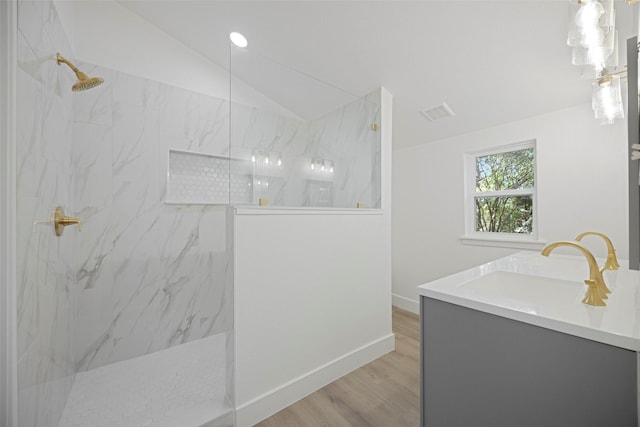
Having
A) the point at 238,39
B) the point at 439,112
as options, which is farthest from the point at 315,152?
the point at 439,112

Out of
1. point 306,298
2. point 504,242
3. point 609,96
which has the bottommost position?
point 306,298

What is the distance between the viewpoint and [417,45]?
5.89 feet

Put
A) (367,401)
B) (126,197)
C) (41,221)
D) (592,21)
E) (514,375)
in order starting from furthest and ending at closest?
(126,197)
(367,401)
(41,221)
(592,21)
(514,375)

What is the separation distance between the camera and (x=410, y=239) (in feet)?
10.4

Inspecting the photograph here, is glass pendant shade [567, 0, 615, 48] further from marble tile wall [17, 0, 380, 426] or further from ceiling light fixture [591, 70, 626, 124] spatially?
marble tile wall [17, 0, 380, 426]

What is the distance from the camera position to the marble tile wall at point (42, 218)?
957 mm

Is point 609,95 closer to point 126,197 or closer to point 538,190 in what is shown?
point 538,190

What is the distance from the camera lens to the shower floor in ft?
4.60

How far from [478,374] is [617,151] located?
82.3 inches

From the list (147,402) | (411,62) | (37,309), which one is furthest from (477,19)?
(147,402)

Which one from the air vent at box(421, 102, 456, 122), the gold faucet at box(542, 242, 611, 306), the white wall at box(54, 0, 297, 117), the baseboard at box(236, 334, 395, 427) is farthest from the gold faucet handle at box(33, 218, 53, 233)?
the air vent at box(421, 102, 456, 122)

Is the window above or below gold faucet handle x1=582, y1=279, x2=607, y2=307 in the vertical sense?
above

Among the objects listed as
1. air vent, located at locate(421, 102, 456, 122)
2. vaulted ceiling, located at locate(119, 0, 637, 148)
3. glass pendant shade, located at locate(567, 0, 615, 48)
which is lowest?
glass pendant shade, located at locate(567, 0, 615, 48)

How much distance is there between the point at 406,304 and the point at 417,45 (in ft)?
8.70
